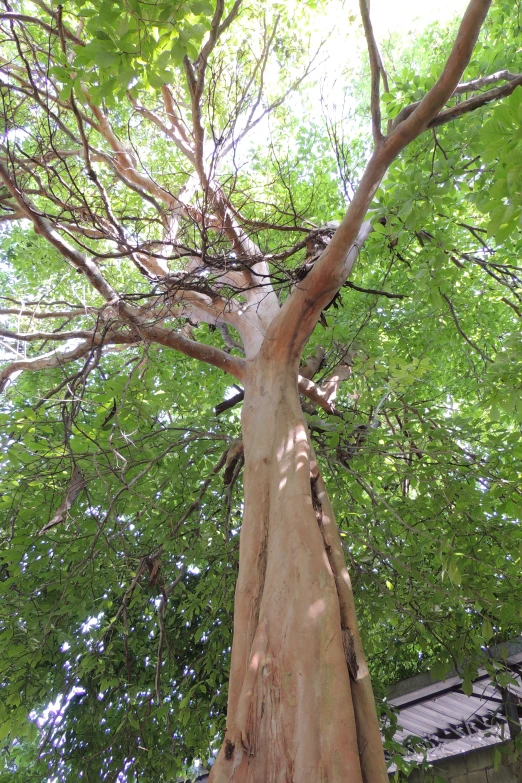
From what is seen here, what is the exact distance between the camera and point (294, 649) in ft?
7.05

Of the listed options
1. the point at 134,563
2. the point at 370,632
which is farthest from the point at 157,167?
the point at 370,632

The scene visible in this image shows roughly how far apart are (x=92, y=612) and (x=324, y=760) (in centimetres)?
320

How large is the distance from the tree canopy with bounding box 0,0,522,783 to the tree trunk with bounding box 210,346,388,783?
842 millimetres

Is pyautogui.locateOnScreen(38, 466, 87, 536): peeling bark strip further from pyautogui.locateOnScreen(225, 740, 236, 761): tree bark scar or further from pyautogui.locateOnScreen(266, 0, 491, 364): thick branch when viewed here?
pyautogui.locateOnScreen(266, 0, 491, 364): thick branch

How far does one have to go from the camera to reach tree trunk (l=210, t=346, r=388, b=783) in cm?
192

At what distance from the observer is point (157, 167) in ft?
24.6

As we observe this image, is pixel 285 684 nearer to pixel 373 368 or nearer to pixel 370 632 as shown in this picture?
pixel 373 368

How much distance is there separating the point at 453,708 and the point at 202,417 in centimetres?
430

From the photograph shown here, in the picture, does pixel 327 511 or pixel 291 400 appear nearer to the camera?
pixel 327 511

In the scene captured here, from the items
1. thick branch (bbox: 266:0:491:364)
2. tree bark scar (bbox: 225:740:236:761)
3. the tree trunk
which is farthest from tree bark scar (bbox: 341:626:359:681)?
thick branch (bbox: 266:0:491:364)

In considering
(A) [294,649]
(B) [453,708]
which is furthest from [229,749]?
(B) [453,708]

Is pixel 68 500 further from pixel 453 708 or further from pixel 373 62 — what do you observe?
pixel 453 708

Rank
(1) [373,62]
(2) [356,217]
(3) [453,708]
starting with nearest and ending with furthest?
(1) [373,62] → (2) [356,217] → (3) [453,708]

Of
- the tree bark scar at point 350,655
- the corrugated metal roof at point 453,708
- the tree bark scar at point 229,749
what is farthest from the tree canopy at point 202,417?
the tree bark scar at point 229,749
